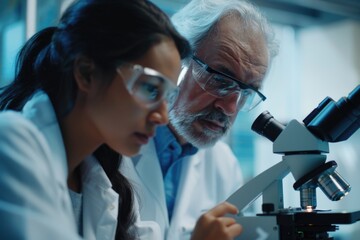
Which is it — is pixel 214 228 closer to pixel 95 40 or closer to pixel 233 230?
pixel 233 230

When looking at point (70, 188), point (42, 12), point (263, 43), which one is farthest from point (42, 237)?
point (42, 12)

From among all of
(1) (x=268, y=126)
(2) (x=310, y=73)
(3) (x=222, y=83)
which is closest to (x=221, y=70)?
(3) (x=222, y=83)

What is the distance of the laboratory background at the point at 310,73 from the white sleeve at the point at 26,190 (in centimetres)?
218

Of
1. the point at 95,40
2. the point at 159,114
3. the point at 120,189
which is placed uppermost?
the point at 95,40

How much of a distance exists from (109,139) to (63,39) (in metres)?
0.25

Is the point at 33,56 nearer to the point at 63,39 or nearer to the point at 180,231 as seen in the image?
the point at 63,39

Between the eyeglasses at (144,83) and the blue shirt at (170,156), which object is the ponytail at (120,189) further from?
the blue shirt at (170,156)

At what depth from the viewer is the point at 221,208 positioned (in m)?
1.15

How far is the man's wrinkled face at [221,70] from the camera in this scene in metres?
1.71

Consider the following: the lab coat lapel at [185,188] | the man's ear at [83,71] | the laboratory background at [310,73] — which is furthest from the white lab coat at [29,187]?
the laboratory background at [310,73]

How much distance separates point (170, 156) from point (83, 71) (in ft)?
3.22

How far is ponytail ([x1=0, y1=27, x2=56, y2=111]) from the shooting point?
1.28 meters

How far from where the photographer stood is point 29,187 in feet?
3.10

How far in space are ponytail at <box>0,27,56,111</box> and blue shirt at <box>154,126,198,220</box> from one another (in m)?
0.72
